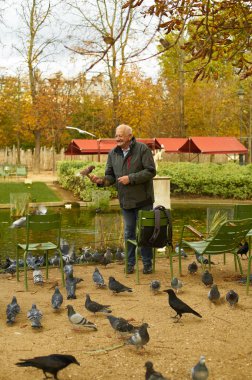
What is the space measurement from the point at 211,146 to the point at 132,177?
85.3 ft

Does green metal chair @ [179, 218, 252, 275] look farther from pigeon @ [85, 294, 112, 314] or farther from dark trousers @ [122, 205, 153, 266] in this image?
pigeon @ [85, 294, 112, 314]

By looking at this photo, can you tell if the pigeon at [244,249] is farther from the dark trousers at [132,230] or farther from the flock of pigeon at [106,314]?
the dark trousers at [132,230]

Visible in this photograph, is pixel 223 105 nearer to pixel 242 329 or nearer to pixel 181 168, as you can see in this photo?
pixel 181 168

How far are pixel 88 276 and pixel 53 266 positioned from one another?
3.40 ft

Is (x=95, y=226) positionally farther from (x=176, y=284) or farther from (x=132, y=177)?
(x=176, y=284)

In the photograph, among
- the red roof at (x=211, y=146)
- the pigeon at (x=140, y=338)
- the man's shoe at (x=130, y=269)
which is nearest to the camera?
the pigeon at (x=140, y=338)

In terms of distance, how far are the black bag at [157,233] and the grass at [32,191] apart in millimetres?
14130

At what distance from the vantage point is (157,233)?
6961 millimetres

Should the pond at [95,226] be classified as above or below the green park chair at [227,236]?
below

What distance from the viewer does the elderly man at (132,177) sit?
23.5 ft

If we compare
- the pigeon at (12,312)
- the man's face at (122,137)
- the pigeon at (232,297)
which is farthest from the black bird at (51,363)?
the man's face at (122,137)

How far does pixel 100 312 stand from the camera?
18.2 feet

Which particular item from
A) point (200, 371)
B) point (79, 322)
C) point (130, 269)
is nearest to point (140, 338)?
point (79, 322)

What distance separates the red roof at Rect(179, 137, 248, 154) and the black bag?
25206mm
